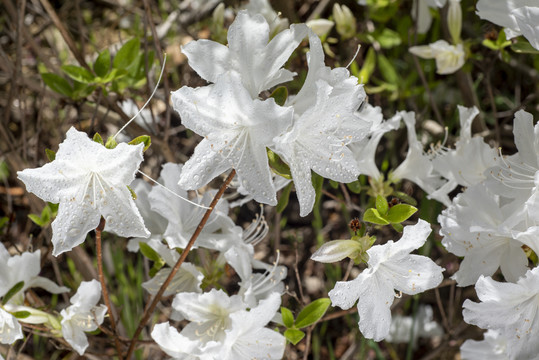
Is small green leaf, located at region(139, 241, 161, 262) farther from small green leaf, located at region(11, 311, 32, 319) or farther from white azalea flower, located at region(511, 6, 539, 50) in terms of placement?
white azalea flower, located at region(511, 6, 539, 50)

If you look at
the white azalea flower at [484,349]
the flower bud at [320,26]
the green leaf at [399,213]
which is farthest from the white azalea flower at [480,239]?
the flower bud at [320,26]

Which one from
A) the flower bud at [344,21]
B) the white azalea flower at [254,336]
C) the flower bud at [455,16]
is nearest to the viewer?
the white azalea flower at [254,336]

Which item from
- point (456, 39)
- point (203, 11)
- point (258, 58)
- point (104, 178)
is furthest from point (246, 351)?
point (203, 11)

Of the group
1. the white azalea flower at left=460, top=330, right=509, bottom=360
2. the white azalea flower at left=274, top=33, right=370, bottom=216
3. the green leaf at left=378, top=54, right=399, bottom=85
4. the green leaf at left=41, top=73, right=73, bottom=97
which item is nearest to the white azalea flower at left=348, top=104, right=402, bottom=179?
the white azalea flower at left=274, top=33, right=370, bottom=216

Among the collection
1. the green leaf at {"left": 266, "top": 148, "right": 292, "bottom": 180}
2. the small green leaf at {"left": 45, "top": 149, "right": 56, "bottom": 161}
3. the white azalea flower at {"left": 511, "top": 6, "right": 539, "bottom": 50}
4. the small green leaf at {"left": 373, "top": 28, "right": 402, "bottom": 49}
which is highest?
the white azalea flower at {"left": 511, "top": 6, "right": 539, "bottom": 50}

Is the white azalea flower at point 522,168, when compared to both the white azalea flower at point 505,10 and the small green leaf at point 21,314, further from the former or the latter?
the small green leaf at point 21,314

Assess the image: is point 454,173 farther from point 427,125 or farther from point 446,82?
point 446,82

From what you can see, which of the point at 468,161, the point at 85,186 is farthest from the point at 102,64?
the point at 468,161
